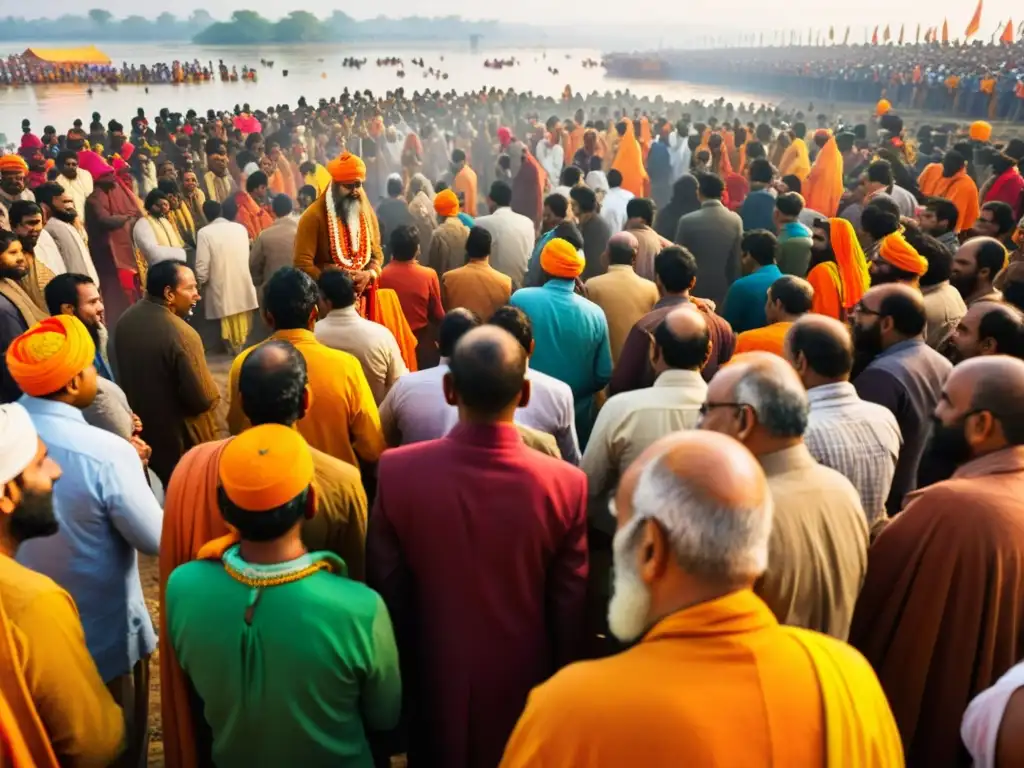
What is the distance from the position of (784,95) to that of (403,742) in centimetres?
4178

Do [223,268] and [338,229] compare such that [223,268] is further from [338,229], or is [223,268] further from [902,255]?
[902,255]

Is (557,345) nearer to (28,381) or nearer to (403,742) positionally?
(403,742)

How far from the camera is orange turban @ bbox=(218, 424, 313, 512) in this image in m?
1.57

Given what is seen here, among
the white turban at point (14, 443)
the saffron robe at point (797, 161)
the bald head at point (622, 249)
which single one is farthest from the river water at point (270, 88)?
the white turban at point (14, 443)

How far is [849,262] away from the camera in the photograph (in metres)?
4.43

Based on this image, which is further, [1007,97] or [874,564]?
[1007,97]

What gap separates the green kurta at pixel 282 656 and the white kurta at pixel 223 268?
532cm

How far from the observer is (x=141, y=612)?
2424 mm

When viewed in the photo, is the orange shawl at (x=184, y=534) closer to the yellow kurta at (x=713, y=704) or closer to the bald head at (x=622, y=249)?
the yellow kurta at (x=713, y=704)

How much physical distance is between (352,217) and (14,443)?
289 centimetres

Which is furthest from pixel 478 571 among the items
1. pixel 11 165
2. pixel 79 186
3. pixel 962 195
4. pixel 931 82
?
pixel 931 82

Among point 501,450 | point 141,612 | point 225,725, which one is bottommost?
point 141,612

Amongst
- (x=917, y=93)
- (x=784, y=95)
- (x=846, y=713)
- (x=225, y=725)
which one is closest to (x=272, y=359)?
(x=225, y=725)

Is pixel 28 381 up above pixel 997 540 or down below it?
above
